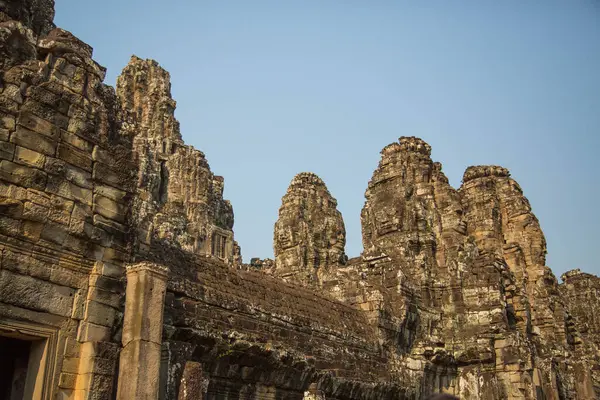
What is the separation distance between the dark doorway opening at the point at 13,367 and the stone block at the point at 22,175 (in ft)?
6.38

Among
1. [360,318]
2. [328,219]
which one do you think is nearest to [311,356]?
[360,318]

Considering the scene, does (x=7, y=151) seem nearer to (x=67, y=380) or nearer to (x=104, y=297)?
(x=104, y=297)

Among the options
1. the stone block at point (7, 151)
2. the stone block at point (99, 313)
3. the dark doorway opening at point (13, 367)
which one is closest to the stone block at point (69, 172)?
the stone block at point (7, 151)

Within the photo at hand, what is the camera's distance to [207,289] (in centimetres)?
1204

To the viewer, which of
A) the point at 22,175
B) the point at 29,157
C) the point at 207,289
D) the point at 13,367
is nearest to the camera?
the point at 22,175

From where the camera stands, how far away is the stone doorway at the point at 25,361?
7.75 meters

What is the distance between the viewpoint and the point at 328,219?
94.7ft

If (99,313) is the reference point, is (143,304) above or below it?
above

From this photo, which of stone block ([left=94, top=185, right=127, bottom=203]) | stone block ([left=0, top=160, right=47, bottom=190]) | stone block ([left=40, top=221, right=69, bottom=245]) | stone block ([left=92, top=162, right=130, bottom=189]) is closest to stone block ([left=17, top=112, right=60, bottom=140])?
stone block ([left=0, top=160, right=47, bottom=190])

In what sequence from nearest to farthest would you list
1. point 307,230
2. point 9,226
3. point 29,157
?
1. point 9,226
2. point 29,157
3. point 307,230

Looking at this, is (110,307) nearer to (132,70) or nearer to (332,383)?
(332,383)

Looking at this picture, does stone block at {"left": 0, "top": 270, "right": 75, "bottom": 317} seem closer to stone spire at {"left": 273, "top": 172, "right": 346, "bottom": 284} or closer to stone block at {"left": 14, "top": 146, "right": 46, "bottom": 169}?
stone block at {"left": 14, "top": 146, "right": 46, "bottom": 169}

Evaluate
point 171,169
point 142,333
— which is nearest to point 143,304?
point 142,333

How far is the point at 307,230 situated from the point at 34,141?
66.5 ft
